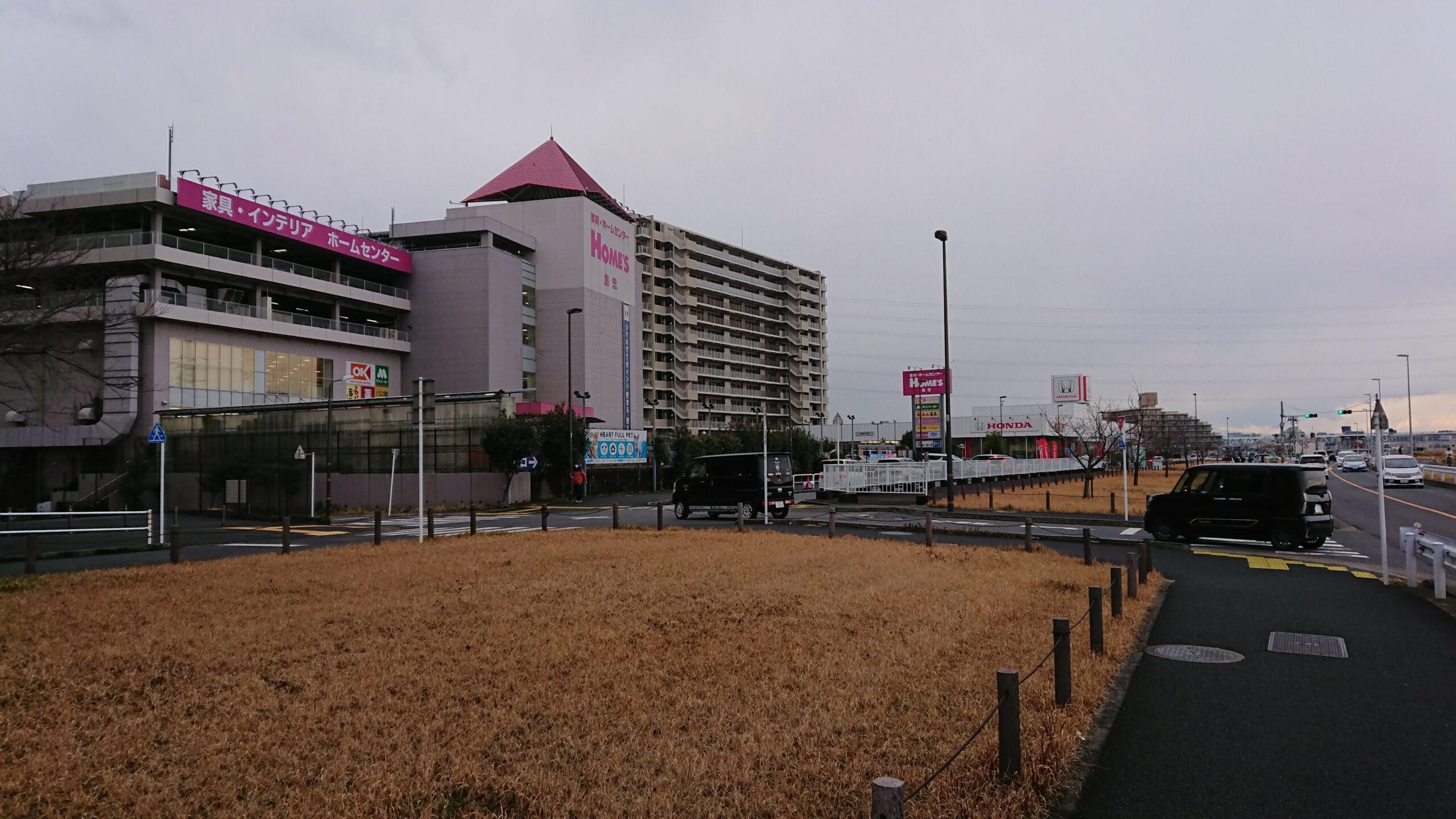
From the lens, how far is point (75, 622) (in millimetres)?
8773

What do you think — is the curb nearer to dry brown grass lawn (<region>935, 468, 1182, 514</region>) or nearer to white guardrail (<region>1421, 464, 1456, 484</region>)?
dry brown grass lawn (<region>935, 468, 1182, 514</region>)

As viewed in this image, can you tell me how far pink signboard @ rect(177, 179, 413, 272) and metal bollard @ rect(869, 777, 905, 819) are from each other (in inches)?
1923

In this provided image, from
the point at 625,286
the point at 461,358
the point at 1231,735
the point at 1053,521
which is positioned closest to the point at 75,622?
the point at 1231,735

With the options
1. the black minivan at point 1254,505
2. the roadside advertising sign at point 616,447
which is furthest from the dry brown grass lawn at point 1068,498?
the roadside advertising sign at point 616,447

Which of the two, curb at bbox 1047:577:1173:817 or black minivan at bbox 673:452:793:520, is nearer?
curb at bbox 1047:577:1173:817

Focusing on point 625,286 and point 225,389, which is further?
point 625,286

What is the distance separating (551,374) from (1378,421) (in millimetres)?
54740

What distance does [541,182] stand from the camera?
65.9 metres

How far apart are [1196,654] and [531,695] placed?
19.9ft

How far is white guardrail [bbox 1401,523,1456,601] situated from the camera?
413 inches

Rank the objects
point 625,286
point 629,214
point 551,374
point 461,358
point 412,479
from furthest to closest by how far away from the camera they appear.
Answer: point 629,214 < point 625,286 < point 551,374 < point 461,358 < point 412,479

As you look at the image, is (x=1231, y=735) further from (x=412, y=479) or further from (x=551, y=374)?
(x=551, y=374)

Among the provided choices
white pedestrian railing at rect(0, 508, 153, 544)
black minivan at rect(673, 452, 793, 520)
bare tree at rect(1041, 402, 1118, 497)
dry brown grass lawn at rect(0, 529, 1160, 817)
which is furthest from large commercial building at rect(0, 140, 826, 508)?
bare tree at rect(1041, 402, 1118, 497)

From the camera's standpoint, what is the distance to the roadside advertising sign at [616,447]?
47.8 meters
